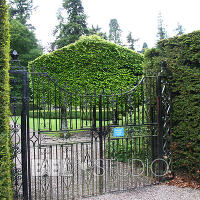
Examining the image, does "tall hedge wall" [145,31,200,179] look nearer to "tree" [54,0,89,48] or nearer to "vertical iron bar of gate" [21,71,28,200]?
"vertical iron bar of gate" [21,71,28,200]

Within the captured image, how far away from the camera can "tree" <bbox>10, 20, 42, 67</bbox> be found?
23.3 metres

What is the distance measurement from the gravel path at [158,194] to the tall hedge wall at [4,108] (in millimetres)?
1901

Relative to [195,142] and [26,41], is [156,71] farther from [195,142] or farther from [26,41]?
[26,41]

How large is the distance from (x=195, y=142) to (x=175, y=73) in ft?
5.40

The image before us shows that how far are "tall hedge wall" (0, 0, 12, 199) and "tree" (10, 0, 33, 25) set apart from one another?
87.3ft

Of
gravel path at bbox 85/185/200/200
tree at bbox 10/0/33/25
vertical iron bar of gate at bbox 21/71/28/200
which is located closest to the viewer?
vertical iron bar of gate at bbox 21/71/28/200

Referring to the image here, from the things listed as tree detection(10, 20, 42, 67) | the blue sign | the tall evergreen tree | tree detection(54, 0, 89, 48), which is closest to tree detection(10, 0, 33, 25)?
the tall evergreen tree

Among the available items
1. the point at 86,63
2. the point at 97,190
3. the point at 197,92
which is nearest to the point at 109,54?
the point at 86,63

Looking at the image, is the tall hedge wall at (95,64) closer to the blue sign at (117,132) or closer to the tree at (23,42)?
the blue sign at (117,132)

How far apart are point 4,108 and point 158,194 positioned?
139 inches

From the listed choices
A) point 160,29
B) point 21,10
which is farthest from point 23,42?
point 160,29

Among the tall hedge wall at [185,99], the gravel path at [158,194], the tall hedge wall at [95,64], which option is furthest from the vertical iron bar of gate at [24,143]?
the tall hedge wall at [95,64]

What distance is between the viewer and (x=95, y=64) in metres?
9.99

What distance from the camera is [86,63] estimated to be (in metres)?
10.1
